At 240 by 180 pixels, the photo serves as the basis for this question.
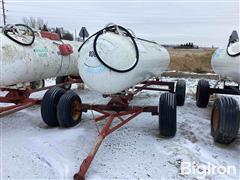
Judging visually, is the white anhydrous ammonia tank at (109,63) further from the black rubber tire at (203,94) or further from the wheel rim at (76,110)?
the black rubber tire at (203,94)

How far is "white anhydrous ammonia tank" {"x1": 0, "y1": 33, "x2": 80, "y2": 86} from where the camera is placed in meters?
4.39

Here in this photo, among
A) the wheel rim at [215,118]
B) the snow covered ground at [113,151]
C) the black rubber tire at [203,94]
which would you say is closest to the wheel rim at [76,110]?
the snow covered ground at [113,151]

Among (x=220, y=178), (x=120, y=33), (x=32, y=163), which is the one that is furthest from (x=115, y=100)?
(x=220, y=178)

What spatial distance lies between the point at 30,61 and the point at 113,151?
7.30 feet

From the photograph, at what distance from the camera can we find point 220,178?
314 centimetres

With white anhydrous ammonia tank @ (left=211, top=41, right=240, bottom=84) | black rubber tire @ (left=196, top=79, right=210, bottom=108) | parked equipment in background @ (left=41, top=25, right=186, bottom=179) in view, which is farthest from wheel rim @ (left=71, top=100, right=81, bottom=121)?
black rubber tire @ (left=196, top=79, right=210, bottom=108)

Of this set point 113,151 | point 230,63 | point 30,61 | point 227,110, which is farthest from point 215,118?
point 30,61

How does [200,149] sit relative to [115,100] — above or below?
below

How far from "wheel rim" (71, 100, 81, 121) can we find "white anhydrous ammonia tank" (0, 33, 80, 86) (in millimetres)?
999

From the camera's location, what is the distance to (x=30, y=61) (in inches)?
193

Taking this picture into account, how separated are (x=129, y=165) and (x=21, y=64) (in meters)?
2.49

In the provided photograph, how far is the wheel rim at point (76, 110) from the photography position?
4719mm

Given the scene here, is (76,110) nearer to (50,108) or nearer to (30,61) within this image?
(50,108)

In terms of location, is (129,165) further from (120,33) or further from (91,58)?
(120,33)
